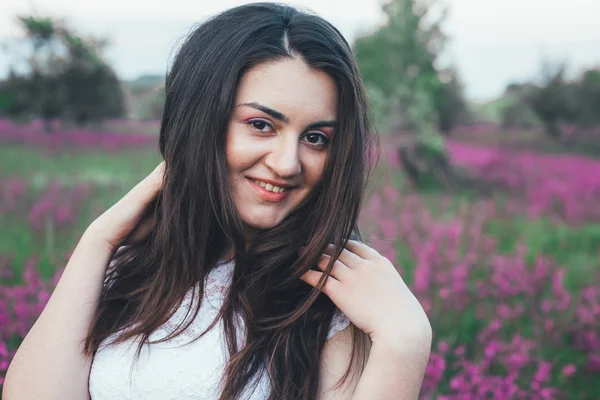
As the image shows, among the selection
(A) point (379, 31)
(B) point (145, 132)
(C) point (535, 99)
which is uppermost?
(A) point (379, 31)

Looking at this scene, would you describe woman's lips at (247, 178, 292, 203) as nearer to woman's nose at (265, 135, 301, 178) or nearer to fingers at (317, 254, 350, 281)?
woman's nose at (265, 135, 301, 178)

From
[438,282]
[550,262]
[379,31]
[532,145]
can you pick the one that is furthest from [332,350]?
[379,31]

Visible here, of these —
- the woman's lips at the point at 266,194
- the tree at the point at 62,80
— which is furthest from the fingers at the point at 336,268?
the tree at the point at 62,80

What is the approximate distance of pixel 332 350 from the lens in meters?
1.71

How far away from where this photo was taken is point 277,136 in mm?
1640

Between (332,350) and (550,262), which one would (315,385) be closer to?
(332,350)

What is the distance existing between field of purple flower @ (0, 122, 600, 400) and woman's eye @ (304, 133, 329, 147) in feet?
2.38

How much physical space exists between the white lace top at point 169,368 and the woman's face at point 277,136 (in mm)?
350

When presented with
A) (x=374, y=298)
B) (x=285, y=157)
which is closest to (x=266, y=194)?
(x=285, y=157)

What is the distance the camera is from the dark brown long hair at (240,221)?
65.1 inches

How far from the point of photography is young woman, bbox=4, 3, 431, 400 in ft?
5.31

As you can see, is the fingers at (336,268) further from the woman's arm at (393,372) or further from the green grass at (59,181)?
the green grass at (59,181)

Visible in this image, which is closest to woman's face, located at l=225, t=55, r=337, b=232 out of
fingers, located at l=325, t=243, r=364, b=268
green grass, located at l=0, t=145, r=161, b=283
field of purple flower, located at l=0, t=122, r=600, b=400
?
fingers, located at l=325, t=243, r=364, b=268

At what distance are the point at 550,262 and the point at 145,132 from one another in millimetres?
12004
